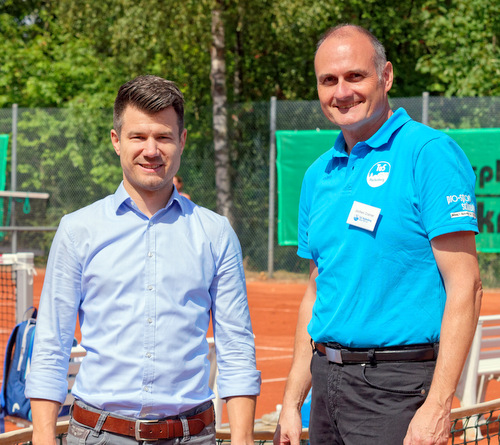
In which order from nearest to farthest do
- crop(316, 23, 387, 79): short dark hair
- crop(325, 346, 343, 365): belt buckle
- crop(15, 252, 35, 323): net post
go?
crop(325, 346, 343, 365): belt buckle → crop(316, 23, 387, 79): short dark hair → crop(15, 252, 35, 323): net post

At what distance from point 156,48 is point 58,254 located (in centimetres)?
1494

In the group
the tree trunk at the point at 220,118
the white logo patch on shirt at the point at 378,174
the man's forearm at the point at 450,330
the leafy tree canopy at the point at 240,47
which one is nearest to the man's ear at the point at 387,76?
the white logo patch on shirt at the point at 378,174

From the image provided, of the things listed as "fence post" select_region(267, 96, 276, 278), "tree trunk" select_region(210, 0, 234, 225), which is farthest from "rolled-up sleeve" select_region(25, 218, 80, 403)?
"tree trunk" select_region(210, 0, 234, 225)

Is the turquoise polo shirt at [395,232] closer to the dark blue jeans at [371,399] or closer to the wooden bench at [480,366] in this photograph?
the dark blue jeans at [371,399]

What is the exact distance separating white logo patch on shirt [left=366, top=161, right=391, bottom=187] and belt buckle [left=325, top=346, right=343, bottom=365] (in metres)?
0.53

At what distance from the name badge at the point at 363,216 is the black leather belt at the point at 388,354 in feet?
1.22

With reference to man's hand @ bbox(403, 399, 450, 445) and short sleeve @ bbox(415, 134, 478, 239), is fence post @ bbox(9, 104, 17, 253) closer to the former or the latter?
short sleeve @ bbox(415, 134, 478, 239)

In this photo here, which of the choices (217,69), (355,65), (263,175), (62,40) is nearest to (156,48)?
(217,69)

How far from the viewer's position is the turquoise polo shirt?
8.23ft

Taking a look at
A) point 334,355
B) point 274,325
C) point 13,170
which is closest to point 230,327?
point 334,355

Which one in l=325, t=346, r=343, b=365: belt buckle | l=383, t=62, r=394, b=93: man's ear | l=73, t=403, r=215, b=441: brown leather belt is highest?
l=383, t=62, r=394, b=93: man's ear

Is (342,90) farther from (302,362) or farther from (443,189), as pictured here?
(302,362)

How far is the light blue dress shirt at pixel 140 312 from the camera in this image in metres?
2.42

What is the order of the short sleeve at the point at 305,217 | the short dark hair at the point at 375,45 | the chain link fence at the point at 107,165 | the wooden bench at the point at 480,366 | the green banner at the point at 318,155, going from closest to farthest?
the short dark hair at the point at 375,45 < the short sleeve at the point at 305,217 < the wooden bench at the point at 480,366 < the green banner at the point at 318,155 < the chain link fence at the point at 107,165
